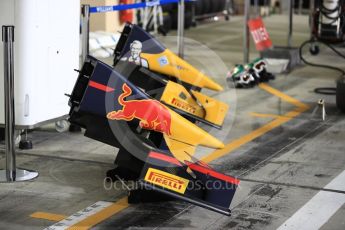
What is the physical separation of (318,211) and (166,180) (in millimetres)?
1248

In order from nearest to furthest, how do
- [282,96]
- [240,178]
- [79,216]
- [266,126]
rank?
[79,216], [240,178], [266,126], [282,96]

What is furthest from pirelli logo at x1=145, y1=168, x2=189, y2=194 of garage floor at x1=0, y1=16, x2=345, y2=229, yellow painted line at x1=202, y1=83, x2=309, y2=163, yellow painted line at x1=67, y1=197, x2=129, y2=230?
yellow painted line at x1=202, y1=83, x2=309, y2=163

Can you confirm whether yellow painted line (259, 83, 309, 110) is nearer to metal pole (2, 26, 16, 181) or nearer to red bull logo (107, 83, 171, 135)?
red bull logo (107, 83, 171, 135)

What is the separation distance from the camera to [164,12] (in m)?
17.3

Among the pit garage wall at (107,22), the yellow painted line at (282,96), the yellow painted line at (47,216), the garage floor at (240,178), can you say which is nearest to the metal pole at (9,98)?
the garage floor at (240,178)

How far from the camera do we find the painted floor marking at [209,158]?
561 centimetres

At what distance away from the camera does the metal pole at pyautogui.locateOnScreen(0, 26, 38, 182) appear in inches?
251

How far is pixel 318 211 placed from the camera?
5.96m

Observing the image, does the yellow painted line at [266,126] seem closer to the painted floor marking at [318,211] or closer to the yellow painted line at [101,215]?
the painted floor marking at [318,211]

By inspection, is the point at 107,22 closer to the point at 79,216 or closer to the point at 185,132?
the point at 185,132

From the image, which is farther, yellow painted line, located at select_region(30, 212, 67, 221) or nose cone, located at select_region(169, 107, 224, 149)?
nose cone, located at select_region(169, 107, 224, 149)

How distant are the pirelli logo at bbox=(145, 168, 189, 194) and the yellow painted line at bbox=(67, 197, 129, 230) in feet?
1.58

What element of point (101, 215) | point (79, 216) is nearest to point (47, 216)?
point (79, 216)

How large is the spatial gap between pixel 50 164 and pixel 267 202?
2.17 m
